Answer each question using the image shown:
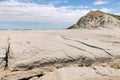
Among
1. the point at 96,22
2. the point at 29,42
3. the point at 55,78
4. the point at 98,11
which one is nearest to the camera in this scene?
the point at 55,78

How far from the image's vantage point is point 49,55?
12.7 m

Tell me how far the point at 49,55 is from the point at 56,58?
1.36 ft

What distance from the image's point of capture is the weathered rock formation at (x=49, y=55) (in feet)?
39.3

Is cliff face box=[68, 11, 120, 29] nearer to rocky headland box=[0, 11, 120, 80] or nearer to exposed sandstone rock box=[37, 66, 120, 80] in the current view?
rocky headland box=[0, 11, 120, 80]

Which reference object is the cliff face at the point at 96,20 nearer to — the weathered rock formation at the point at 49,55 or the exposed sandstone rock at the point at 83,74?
the weathered rock formation at the point at 49,55

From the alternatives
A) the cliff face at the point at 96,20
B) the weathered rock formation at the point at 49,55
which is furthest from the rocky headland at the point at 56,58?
the cliff face at the point at 96,20

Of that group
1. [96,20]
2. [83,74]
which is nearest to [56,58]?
[83,74]

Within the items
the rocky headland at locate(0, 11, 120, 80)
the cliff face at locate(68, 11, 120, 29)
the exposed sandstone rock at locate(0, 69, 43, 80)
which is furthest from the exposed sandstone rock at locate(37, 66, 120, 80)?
the cliff face at locate(68, 11, 120, 29)

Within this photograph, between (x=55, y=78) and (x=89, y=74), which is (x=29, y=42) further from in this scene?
(x=89, y=74)

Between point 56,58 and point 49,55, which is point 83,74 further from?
point 49,55

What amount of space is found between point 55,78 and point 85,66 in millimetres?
2342

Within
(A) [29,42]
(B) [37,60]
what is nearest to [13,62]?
(B) [37,60]

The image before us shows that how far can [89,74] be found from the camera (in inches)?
472

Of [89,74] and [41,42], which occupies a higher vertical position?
[41,42]
